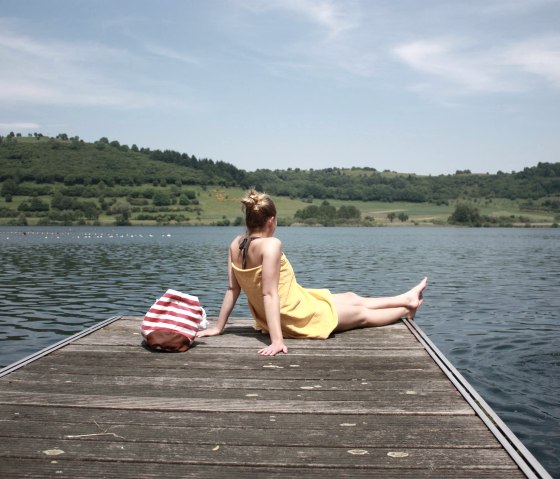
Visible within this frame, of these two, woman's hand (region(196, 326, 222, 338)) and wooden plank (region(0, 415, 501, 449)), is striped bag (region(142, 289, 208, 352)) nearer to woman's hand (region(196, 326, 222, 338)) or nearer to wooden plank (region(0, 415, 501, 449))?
woman's hand (region(196, 326, 222, 338))

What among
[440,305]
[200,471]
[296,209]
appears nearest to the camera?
[200,471]

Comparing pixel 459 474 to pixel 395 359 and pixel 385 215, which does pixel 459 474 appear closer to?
pixel 395 359

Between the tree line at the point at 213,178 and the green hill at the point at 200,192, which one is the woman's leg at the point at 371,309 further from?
the tree line at the point at 213,178

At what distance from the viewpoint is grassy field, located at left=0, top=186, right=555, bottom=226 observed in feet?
451

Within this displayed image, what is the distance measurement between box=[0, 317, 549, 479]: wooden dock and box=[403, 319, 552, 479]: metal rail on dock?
3 cm

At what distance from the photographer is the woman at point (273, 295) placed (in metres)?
6.06

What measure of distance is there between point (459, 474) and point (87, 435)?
237 cm

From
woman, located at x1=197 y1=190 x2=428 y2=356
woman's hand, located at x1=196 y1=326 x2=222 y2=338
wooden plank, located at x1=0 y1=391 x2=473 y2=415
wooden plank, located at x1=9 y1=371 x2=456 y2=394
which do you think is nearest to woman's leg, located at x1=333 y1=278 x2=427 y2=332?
woman, located at x1=197 y1=190 x2=428 y2=356

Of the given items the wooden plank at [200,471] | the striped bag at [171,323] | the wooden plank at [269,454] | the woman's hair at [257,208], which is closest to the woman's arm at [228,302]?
the striped bag at [171,323]

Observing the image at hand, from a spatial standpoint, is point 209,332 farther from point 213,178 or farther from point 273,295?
point 213,178

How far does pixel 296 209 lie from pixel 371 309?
5985 inches

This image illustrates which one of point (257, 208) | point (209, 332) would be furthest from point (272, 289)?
point (209, 332)

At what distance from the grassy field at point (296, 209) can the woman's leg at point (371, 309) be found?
127621 millimetres

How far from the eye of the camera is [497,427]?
4.12m
